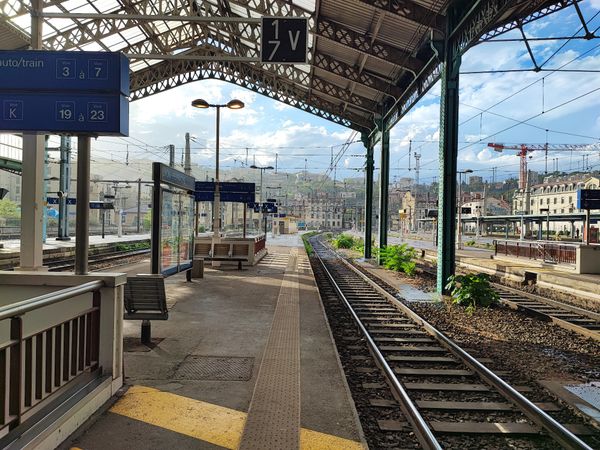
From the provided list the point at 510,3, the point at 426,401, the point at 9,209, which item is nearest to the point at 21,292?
the point at 426,401

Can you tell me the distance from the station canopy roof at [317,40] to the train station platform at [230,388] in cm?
466

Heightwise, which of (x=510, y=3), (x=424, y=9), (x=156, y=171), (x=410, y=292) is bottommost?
(x=410, y=292)

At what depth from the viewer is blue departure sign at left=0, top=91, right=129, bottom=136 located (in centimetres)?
460

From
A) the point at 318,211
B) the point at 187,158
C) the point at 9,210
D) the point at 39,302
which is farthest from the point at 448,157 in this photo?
the point at 318,211

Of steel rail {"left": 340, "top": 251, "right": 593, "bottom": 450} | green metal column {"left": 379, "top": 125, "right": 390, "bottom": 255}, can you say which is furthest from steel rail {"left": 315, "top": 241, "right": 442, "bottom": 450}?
green metal column {"left": 379, "top": 125, "right": 390, "bottom": 255}

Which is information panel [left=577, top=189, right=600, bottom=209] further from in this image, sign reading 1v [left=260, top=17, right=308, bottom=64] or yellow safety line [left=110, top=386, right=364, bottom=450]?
yellow safety line [left=110, top=386, right=364, bottom=450]

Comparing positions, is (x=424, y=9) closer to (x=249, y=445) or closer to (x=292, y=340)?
(x=292, y=340)

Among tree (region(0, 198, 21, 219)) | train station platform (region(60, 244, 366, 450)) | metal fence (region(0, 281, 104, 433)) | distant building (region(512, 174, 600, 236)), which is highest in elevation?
distant building (region(512, 174, 600, 236))

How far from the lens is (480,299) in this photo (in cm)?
1136

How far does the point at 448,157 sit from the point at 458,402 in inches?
353

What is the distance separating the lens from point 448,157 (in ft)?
42.4

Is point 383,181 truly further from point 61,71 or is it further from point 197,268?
point 61,71

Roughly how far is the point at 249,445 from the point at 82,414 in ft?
4.55

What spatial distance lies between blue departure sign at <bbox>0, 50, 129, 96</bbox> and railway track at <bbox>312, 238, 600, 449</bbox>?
4.24m
